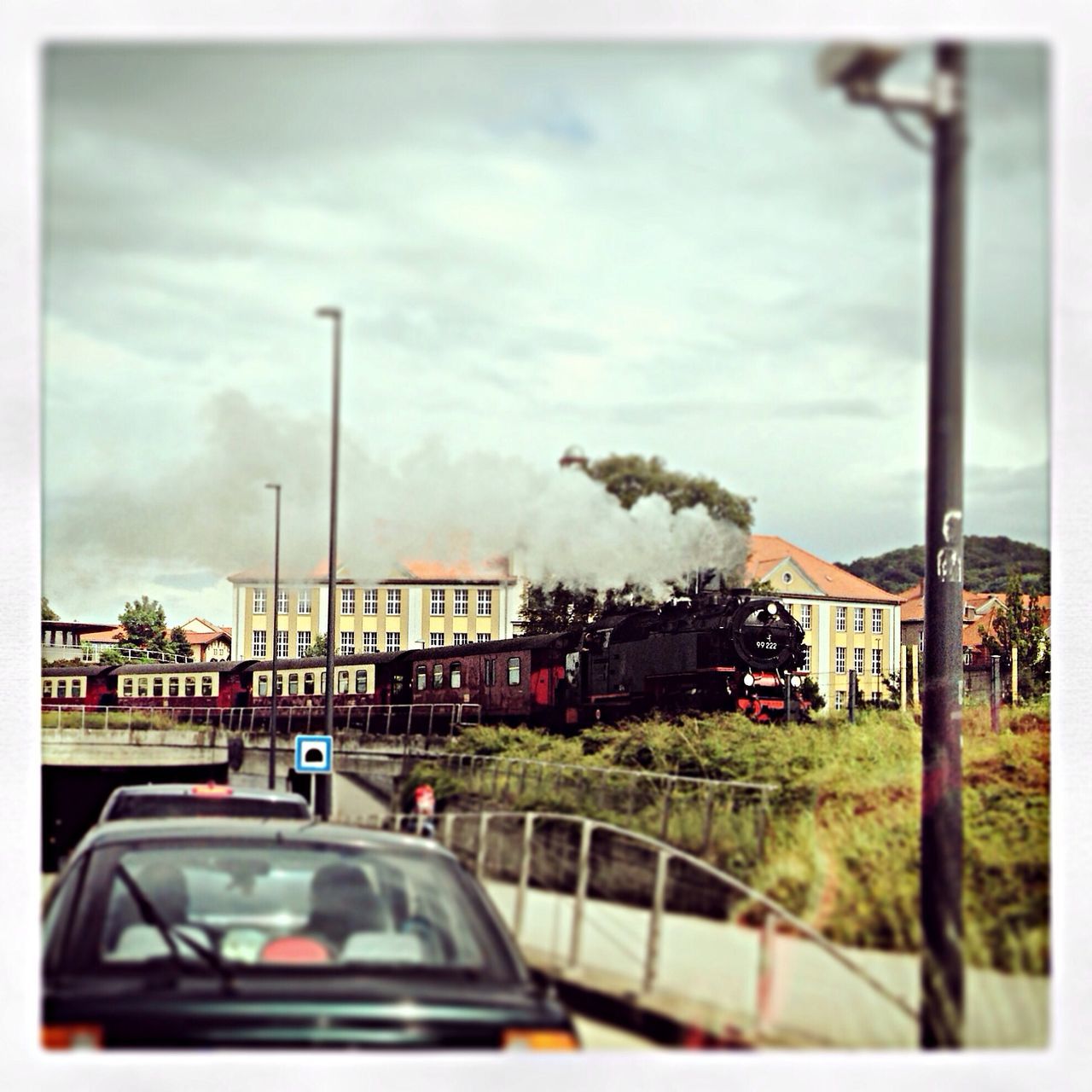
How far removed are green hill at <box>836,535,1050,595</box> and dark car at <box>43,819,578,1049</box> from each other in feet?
12.2

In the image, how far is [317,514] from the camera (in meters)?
7.33

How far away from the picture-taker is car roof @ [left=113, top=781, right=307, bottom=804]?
25.1 feet

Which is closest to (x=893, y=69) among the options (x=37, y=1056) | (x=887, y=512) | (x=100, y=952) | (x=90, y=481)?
(x=887, y=512)

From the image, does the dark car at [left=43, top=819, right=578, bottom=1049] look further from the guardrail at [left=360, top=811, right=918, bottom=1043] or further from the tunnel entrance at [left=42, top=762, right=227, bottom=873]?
the tunnel entrance at [left=42, top=762, right=227, bottom=873]

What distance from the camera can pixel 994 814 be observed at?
7215 millimetres

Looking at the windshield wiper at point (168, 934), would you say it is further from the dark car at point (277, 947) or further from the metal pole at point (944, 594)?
the metal pole at point (944, 594)

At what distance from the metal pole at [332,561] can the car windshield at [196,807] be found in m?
0.25

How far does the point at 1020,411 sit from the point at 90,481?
15.1ft

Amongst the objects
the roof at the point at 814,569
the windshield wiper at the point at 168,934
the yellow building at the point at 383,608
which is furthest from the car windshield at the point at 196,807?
the roof at the point at 814,569

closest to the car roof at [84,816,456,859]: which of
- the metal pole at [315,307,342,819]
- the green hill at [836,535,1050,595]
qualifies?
the metal pole at [315,307,342,819]

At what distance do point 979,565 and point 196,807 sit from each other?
462 cm

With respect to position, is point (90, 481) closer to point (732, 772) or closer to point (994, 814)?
point (732, 772)

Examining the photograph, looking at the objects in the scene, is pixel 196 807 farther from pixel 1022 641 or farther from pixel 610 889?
pixel 1022 641

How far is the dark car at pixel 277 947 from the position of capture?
410 cm
